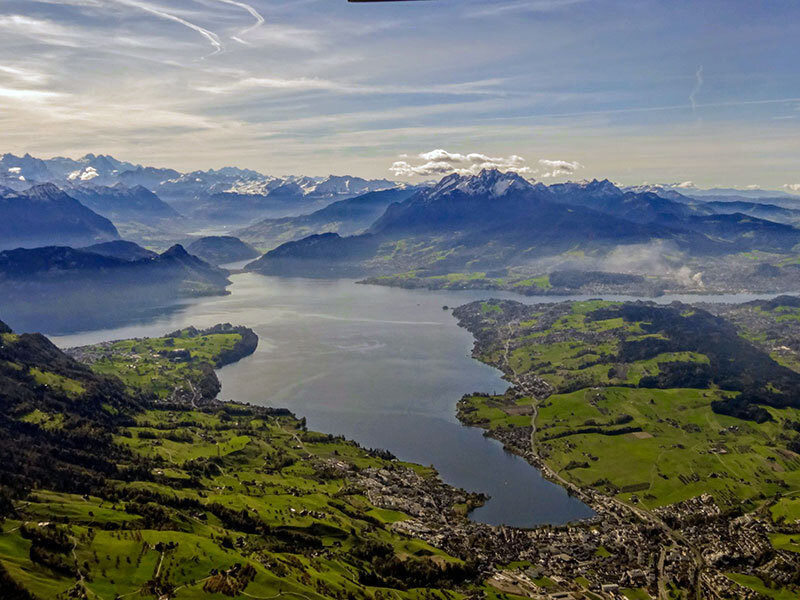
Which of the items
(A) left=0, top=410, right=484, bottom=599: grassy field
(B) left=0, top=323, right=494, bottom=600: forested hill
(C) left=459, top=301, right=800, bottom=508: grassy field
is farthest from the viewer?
(C) left=459, top=301, right=800, bottom=508: grassy field

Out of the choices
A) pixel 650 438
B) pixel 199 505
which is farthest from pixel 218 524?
pixel 650 438

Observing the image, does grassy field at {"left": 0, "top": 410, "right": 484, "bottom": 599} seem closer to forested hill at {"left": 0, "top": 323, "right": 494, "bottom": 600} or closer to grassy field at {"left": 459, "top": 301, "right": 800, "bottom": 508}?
forested hill at {"left": 0, "top": 323, "right": 494, "bottom": 600}

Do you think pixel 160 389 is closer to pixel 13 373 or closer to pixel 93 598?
pixel 13 373

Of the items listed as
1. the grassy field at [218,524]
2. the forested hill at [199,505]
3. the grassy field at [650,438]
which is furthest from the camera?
the grassy field at [650,438]

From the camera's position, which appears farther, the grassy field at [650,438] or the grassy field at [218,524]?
the grassy field at [650,438]

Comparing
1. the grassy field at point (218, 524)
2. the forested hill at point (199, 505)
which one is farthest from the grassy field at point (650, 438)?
the grassy field at point (218, 524)

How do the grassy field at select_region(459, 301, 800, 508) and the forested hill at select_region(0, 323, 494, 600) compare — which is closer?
the forested hill at select_region(0, 323, 494, 600)

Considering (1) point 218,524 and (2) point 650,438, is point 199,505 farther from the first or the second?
(2) point 650,438

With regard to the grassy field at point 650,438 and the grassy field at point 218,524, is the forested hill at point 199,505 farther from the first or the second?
the grassy field at point 650,438

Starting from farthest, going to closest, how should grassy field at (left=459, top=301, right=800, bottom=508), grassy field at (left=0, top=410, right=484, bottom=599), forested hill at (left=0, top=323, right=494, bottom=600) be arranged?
grassy field at (left=459, top=301, right=800, bottom=508) < forested hill at (left=0, top=323, right=494, bottom=600) < grassy field at (left=0, top=410, right=484, bottom=599)

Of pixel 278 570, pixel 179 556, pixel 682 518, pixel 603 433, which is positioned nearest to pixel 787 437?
pixel 603 433

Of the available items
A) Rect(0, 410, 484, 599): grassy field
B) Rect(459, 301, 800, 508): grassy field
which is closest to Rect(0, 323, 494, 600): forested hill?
Rect(0, 410, 484, 599): grassy field
